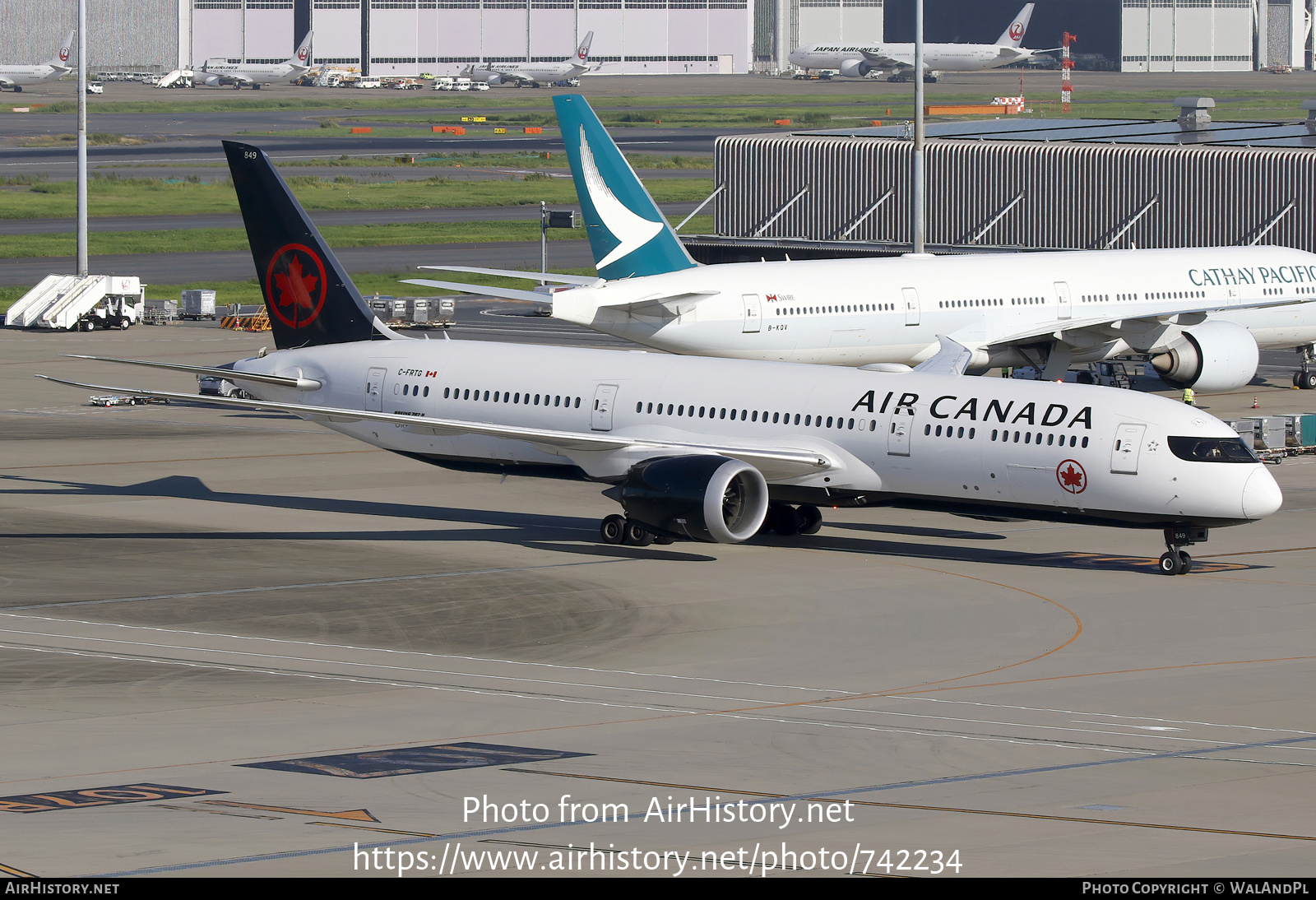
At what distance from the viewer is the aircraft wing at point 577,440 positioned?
41.0 m

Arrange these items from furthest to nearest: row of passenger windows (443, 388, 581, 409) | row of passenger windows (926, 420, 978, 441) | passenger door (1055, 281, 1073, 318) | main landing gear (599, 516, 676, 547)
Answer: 1. passenger door (1055, 281, 1073, 318)
2. row of passenger windows (443, 388, 581, 409)
3. main landing gear (599, 516, 676, 547)
4. row of passenger windows (926, 420, 978, 441)

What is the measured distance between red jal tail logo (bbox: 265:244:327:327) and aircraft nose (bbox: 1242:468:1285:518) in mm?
22328

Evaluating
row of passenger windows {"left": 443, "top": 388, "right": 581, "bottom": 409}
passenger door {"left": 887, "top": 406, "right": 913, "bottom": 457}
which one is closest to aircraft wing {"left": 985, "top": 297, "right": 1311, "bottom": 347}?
row of passenger windows {"left": 443, "top": 388, "right": 581, "bottom": 409}

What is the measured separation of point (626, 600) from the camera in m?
36.4

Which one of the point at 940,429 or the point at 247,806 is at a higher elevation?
the point at 940,429

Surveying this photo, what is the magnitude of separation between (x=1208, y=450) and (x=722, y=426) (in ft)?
33.9

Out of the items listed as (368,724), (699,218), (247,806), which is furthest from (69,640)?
(699,218)

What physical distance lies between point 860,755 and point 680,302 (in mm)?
33602

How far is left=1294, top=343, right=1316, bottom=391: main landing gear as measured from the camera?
228ft

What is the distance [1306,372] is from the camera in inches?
2753

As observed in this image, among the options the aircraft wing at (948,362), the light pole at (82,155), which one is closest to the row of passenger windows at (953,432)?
the aircraft wing at (948,362)

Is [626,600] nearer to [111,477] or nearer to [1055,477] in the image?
[1055,477]

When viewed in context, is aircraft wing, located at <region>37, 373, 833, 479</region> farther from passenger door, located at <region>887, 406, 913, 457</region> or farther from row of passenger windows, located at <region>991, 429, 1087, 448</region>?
row of passenger windows, located at <region>991, 429, 1087, 448</region>
